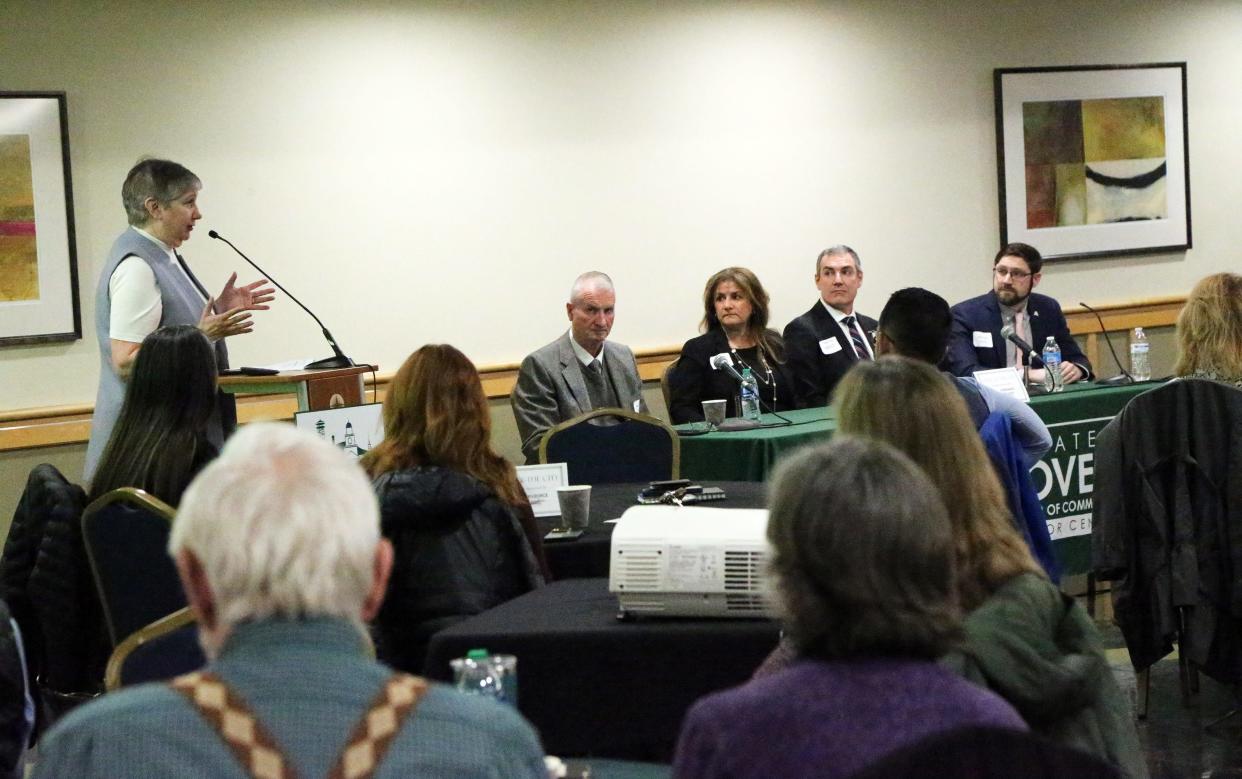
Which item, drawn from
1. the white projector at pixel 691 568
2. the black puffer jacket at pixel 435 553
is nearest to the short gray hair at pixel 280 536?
the white projector at pixel 691 568

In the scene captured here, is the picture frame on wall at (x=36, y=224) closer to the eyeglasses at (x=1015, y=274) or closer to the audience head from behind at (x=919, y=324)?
the audience head from behind at (x=919, y=324)

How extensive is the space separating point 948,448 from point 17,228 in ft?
14.9

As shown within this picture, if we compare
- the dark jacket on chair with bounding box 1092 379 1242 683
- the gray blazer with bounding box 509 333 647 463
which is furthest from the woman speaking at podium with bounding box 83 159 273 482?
the dark jacket on chair with bounding box 1092 379 1242 683

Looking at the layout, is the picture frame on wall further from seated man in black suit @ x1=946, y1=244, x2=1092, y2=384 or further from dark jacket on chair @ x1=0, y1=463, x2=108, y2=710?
seated man in black suit @ x1=946, y1=244, x2=1092, y2=384

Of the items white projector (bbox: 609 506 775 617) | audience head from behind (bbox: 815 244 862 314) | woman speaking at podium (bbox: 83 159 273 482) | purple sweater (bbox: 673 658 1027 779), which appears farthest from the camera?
audience head from behind (bbox: 815 244 862 314)

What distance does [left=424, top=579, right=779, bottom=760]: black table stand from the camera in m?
2.64

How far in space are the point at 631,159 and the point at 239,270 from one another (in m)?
1.88

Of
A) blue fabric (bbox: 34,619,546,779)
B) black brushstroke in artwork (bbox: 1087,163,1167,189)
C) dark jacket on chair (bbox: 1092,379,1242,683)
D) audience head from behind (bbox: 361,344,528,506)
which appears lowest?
dark jacket on chair (bbox: 1092,379,1242,683)

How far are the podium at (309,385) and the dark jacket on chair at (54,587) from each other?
95 centimetres

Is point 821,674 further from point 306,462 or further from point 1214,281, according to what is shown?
point 1214,281

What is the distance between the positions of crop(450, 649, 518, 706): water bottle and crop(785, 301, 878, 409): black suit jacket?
4.06 metres

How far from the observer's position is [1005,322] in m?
6.65

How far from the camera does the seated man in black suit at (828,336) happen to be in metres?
6.28

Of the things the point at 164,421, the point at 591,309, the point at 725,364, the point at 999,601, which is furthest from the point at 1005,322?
the point at 999,601
